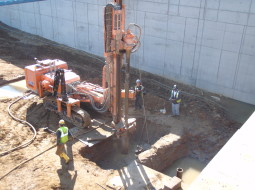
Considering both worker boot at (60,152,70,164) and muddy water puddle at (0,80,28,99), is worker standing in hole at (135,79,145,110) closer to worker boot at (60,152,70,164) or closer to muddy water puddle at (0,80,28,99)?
worker boot at (60,152,70,164)

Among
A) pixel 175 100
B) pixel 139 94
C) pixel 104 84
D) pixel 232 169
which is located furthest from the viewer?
pixel 139 94

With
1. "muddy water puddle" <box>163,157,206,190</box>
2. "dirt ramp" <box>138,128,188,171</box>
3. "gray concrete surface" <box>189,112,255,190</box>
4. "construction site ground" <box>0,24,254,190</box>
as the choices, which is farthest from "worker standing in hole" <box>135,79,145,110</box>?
"gray concrete surface" <box>189,112,255,190</box>

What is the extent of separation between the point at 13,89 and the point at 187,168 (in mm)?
9849

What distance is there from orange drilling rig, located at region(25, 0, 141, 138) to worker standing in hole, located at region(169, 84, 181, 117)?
2.54m

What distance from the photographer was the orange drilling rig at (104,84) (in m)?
9.78

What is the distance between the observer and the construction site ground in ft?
30.4

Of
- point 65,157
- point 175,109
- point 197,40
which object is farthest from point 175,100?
point 65,157

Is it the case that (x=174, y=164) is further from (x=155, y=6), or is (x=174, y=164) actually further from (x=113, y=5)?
(x=155, y=6)

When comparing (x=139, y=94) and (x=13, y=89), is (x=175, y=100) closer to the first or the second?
(x=139, y=94)

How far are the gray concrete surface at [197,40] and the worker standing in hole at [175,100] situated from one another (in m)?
3.24

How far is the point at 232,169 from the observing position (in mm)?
6664

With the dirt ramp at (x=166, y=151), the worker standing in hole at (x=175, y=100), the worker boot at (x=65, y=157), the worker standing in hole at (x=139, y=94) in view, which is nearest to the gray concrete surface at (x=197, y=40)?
the worker standing in hole at (x=175, y=100)

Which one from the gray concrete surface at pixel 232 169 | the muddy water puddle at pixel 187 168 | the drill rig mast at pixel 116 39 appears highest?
the drill rig mast at pixel 116 39

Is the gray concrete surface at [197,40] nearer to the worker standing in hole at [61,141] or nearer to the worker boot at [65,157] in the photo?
the worker standing in hole at [61,141]
